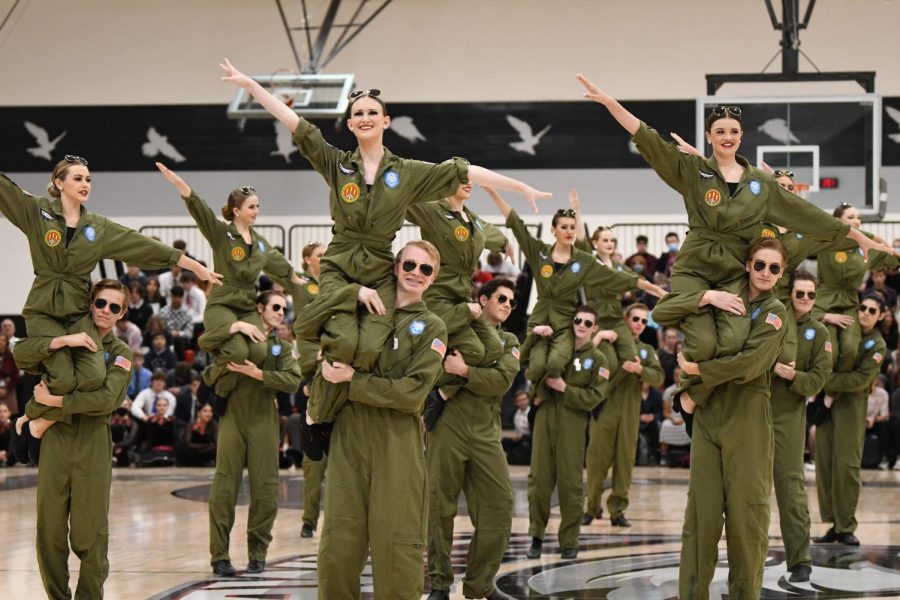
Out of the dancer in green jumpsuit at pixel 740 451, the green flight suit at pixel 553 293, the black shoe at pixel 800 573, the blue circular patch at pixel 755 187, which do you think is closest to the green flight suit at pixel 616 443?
the green flight suit at pixel 553 293

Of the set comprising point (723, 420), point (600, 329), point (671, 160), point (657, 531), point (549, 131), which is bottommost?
point (657, 531)

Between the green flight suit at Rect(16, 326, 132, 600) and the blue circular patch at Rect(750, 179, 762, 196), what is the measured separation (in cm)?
396

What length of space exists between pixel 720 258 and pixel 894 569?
3349 millimetres

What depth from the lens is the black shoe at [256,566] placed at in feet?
30.2

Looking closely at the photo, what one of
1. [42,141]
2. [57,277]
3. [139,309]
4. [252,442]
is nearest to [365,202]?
[57,277]

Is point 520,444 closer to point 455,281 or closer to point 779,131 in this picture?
point 779,131

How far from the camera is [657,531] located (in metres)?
11.2

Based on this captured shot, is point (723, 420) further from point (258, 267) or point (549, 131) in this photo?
point (549, 131)

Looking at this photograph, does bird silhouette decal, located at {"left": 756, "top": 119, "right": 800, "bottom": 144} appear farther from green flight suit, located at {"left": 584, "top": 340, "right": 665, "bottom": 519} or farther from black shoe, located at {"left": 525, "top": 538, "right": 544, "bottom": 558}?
black shoe, located at {"left": 525, "top": 538, "right": 544, "bottom": 558}

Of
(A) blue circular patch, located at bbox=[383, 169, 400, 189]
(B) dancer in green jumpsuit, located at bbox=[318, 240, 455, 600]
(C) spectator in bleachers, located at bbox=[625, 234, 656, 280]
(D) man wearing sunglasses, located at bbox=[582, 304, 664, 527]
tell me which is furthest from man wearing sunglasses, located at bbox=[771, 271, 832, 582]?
(C) spectator in bleachers, located at bbox=[625, 234, 656, 280]

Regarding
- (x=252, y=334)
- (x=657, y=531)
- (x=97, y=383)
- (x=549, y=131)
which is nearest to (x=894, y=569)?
(x=657, y=531)

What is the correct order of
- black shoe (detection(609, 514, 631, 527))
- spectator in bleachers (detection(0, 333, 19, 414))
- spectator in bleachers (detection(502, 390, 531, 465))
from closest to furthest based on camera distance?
black shoe (detection(609, 514, 631, 527)), spectator in bleachers (detection(502, 390, 531, 465)), spectator in bleachers (detection(0, 333, 19, 414))

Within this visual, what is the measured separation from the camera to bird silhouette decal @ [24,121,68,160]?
26.3 meters

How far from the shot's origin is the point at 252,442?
9.58 meters
